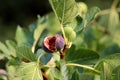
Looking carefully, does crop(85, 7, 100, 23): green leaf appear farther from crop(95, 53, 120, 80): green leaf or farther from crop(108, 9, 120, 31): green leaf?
crop(108, 9, 120, 31): green leaf

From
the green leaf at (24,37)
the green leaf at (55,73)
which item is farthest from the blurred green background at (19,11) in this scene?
the green leaf at (55,73)

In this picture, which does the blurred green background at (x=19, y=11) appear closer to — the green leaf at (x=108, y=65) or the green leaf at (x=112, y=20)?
the green leaf at (x=112, y=20)

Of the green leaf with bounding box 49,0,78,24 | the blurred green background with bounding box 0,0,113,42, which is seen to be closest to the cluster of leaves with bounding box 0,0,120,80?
the green leaf with bounding box 49,0,78,24

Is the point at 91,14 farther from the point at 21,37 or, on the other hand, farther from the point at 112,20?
the point at 112,20

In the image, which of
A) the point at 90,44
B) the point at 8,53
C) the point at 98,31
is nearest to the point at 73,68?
the point at 8,53

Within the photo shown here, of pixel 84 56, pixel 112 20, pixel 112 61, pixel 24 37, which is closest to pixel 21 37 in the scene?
pixel 24 37
